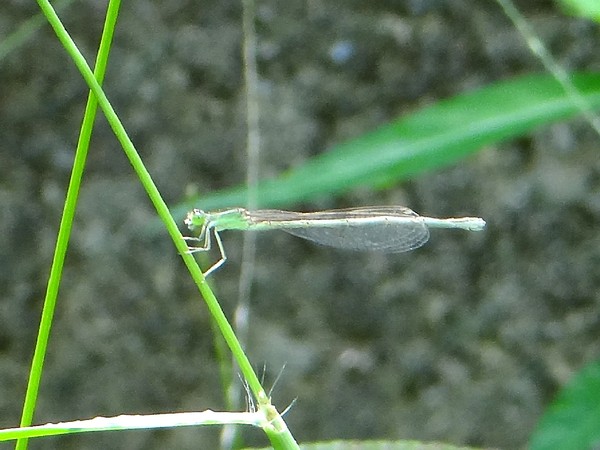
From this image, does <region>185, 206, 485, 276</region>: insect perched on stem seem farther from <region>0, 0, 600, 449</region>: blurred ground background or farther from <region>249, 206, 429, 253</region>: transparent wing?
<region>0, 0, 600, 449</region>: blurred ground background

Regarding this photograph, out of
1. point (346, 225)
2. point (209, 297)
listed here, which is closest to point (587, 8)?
point (346, 225)

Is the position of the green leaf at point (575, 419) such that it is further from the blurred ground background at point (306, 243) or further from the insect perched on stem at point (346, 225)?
the blurred ground background at point (306, 243)

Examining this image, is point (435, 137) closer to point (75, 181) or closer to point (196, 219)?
point (196, 219)

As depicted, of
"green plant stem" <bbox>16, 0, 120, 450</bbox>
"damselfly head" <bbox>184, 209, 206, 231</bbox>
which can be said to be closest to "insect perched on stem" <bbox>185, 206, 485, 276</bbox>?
"damselfly head" <bbox>184, 209, 206, 231</bbox>

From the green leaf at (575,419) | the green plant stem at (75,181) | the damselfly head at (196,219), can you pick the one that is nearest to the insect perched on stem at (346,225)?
the damselfly head at (196,219)

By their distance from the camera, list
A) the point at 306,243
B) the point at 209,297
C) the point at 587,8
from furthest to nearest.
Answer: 1. the point at 306,243
2. the point at 587,8
3. the point at 209,297

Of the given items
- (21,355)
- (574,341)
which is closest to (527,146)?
(574,341)
